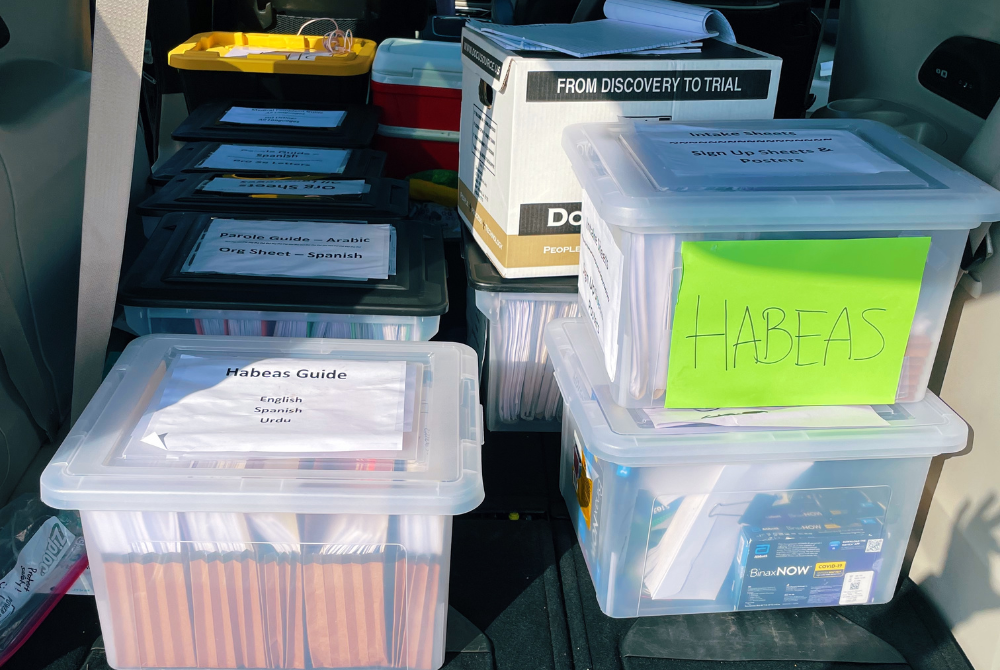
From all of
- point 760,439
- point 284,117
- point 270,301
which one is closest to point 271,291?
point 270,301

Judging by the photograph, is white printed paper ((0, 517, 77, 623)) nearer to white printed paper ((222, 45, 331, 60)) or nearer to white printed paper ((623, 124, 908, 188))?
white printed paper ((623, 124, 908, 188))

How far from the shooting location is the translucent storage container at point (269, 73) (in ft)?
5.03

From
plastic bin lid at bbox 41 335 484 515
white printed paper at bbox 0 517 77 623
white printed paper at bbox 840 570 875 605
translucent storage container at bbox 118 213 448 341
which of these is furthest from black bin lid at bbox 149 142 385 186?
white printed paper at bbox 840 570 875 605

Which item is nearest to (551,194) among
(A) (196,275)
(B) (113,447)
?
(A) (196,275)

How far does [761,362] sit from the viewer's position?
748 mm

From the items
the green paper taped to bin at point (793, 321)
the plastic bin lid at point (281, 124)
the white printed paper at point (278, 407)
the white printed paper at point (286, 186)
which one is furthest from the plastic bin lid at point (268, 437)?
the plastic bin lid at point (281, 124)

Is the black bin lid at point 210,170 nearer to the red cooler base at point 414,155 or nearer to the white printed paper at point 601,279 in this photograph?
the red cooler base at point 414,155

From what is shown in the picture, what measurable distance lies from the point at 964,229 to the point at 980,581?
0.33 m

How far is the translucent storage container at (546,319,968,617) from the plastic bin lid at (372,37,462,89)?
0.83 meters

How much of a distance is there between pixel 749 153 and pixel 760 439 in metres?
0.27

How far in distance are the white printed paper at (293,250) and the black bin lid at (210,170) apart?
0.19m

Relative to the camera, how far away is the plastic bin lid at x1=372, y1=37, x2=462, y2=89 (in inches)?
57.2

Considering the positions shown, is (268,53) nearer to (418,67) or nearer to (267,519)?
(418,67)

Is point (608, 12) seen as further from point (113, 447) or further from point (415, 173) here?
point (113, 447)
